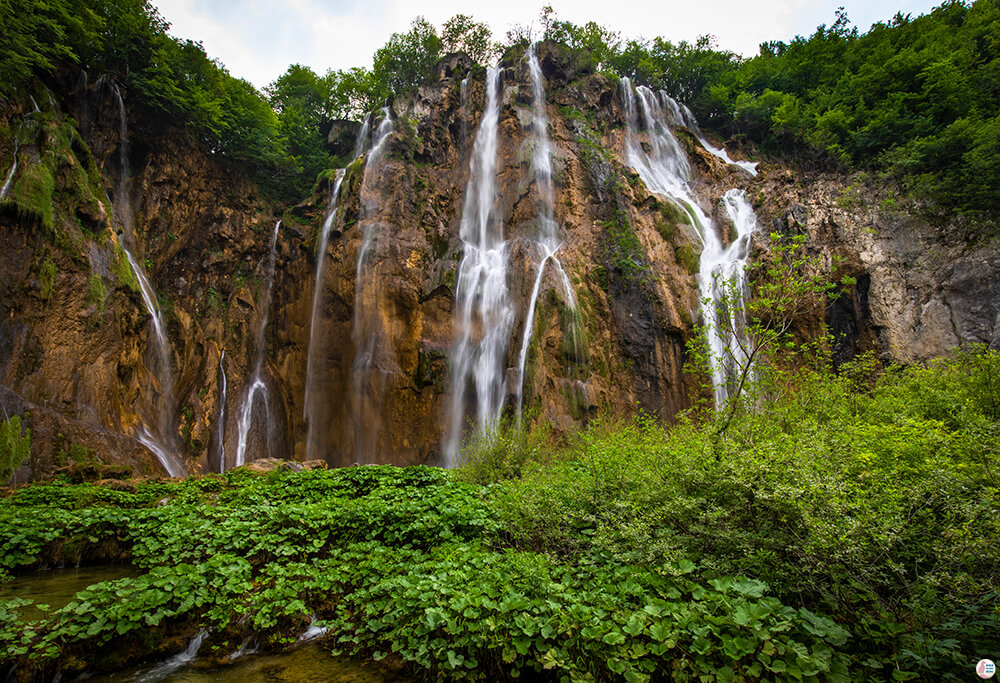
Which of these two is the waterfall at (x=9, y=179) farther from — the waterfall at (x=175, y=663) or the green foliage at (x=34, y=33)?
the waterfall at (x=175, y=663)

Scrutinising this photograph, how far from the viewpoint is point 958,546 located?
2.94m

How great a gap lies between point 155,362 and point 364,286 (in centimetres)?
747

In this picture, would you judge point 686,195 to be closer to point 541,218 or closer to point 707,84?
point 541,218

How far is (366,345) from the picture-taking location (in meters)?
16.8

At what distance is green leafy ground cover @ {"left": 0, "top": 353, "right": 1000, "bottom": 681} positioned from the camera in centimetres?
296

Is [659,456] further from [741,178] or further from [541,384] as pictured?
[741,178]

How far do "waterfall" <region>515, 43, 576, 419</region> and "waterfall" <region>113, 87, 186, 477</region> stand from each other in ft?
36.4

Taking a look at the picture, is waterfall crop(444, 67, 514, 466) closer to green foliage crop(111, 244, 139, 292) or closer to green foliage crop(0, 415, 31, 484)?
green foliage crop(0, 415, 31, 484)

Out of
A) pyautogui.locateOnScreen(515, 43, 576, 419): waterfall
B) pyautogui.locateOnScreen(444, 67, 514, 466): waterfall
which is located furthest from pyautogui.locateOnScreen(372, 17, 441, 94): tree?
pyautogui.locateOnScreen(444, 67, 514, 466): waterfall

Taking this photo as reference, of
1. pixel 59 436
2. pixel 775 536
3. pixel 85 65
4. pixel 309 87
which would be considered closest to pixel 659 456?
pixel 775 536

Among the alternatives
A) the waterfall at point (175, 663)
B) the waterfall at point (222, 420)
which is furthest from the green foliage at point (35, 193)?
the waterfall at point (175, 663)

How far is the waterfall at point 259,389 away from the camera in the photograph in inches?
692

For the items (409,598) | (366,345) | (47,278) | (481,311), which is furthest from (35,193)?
(409,598)

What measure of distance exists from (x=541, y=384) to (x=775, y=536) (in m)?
11.1
